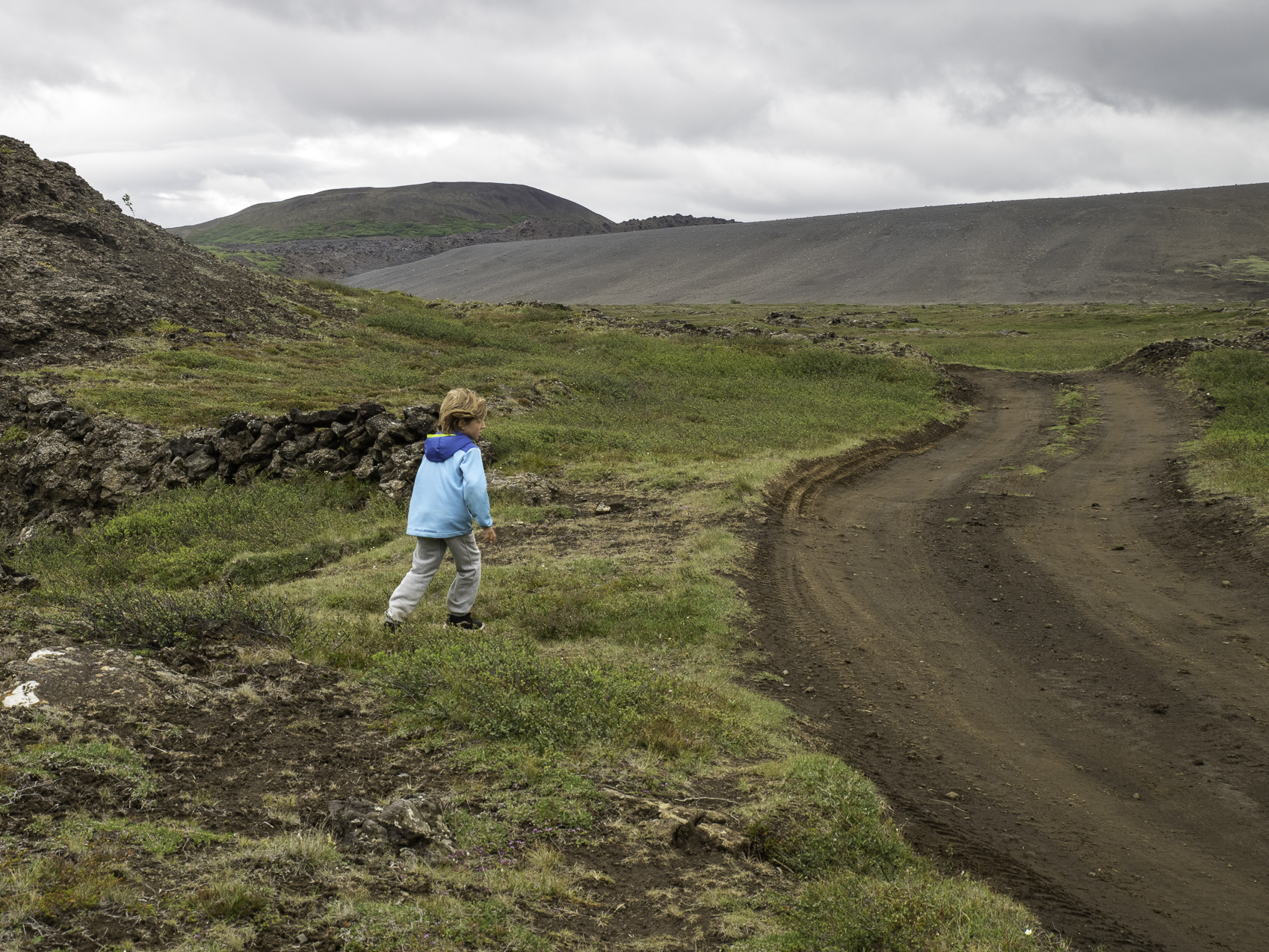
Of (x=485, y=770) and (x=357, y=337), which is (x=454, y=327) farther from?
(x=485, y=770)

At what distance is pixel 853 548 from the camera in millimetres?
12898

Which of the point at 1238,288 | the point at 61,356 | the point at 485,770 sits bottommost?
the point at 485,770

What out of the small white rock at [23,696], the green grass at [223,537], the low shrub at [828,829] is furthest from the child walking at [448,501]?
the green grass at [223,537]

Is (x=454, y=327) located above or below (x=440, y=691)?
above

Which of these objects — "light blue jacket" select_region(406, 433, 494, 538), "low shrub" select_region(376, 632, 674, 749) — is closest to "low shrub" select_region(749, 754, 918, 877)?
"low shrub" select_region(376, 632, 674, 749)

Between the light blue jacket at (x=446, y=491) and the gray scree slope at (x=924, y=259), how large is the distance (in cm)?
8782

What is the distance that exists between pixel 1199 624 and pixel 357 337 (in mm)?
33945

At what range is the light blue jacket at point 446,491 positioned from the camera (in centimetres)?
803

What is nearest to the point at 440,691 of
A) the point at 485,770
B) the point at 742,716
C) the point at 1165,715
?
the point at 485,770

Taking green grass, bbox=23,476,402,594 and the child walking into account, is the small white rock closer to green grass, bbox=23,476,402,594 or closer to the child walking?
the child walking

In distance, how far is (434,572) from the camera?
8.40 meters

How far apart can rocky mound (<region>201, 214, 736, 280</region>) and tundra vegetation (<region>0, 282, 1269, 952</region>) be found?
12091cm

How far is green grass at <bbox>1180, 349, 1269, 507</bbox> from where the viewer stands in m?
14.7

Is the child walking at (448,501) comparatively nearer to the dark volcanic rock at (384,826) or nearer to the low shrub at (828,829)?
the dark volcanic rock at (384,826)
